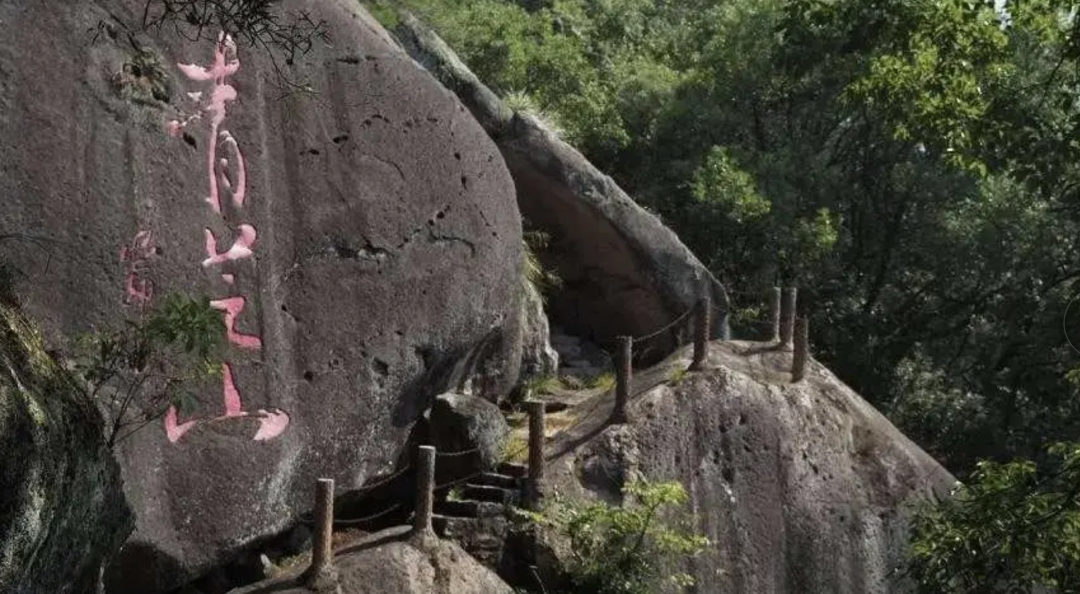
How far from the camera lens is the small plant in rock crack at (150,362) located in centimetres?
710

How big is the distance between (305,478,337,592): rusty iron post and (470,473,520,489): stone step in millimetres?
2015

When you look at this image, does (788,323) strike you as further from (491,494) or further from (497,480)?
(491,494)

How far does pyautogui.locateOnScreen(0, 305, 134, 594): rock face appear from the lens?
4.30 metres

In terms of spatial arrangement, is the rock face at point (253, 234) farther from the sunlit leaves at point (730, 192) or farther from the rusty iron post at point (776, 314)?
the sunlit leaves at point (730, 192)

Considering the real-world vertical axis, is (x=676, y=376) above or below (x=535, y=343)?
above

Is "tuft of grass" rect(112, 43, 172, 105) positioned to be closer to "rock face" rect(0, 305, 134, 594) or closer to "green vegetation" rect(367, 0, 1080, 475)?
"rock face" rect(0, 305, 134, 594)

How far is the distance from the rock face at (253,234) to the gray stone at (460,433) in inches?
7.2

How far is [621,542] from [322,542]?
2404mm

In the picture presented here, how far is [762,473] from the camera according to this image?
451 inches

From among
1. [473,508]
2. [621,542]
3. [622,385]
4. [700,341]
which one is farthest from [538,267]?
[621,542]

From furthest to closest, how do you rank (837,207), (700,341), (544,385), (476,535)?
(837,207)
(544,385)
(700,341)
(476,535)

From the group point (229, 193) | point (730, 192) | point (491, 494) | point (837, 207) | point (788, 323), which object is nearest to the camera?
point (229, 193)

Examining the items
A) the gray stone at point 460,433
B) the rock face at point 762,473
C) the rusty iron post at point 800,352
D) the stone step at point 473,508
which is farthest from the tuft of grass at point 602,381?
the stone step at point 473,508

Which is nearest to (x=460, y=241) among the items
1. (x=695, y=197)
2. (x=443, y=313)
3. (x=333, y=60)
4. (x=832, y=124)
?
(x=443, y=313)
